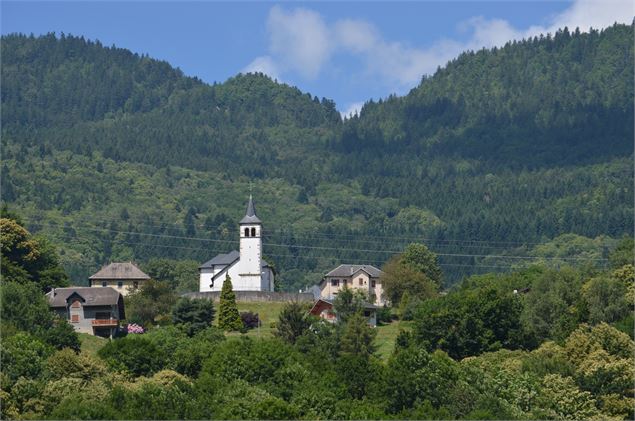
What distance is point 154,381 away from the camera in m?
80.1

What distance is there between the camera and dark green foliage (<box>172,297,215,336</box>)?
10306 centimetres

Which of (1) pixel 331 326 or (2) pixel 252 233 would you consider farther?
(2) pixel 252 233

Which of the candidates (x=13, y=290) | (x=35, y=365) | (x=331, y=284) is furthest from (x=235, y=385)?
(x=331, y=284)

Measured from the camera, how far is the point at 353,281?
134125mm

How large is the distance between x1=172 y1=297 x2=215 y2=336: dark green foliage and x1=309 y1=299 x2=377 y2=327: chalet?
882 centimetres

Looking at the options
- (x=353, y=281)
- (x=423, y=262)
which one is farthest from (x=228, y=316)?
(x=423, y=262)

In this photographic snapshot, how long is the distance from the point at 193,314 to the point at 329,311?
12.1 meters

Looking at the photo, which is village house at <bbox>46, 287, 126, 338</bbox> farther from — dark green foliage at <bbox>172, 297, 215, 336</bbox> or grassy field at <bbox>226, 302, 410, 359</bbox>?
grassy field at <bbox>226, 302, 410, 359</bbox>

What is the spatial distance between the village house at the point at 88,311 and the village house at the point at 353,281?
29.7 m

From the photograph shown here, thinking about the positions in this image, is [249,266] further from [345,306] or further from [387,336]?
[387,336]

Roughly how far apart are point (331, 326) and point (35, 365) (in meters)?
23.7

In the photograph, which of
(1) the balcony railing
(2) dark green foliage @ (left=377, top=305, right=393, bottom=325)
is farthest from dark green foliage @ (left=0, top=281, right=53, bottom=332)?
(2) dark green foliage @ (left=377, top=305, right=393, bottom=325)

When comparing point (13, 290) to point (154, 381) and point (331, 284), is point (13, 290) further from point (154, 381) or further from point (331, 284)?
point (331, 284)

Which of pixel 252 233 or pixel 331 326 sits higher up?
pixel 252 233
